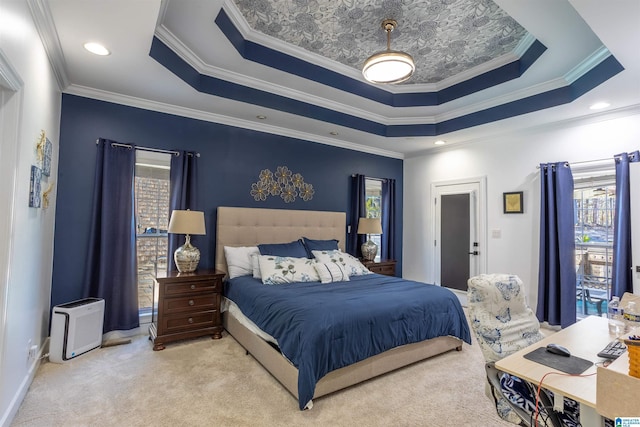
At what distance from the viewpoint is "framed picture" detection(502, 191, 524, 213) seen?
432 centimetres

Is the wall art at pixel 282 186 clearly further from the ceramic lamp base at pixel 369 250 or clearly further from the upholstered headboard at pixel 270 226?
the ceramic lamp base at pixel 369 250

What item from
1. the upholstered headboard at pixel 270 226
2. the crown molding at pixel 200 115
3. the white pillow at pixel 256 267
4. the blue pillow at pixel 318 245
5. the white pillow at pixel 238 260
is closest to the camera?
the crown molding at pixel 200 115

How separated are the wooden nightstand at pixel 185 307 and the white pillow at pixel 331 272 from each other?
1123 millimetres

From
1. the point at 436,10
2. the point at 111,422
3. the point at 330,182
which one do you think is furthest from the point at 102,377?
the point at 436,10

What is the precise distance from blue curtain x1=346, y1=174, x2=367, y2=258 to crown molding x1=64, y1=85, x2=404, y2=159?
0.63m

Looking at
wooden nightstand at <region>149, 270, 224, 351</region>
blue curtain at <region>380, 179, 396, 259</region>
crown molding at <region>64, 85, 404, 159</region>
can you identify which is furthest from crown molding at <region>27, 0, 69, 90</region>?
blue curtain at <region>380, 179, 396, 259</region>

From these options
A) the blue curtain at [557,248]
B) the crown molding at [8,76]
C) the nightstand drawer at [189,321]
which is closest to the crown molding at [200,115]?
the crown molding at [8,76]

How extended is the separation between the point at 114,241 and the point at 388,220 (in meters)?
4.10

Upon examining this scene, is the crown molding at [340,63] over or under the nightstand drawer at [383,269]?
over

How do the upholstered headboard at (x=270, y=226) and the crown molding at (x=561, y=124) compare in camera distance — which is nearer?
the crown molding at (x=561, y=124)

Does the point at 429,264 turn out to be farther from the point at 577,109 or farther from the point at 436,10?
the point at 436,10

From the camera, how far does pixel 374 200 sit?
5.62 meters

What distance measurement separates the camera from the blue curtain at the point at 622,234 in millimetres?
3309

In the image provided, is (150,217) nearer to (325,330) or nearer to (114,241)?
(114,241)
